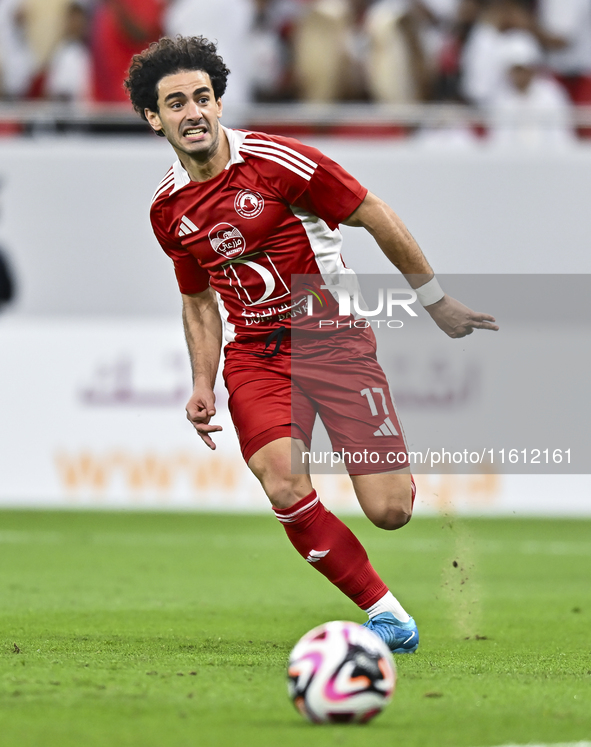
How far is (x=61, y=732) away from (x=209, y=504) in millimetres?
7478

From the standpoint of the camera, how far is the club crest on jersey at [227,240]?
532 cm

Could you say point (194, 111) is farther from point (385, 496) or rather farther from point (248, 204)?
point (385, 496)

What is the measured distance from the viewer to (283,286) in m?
5.43

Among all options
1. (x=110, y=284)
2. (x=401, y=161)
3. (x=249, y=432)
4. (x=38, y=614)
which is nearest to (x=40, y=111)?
(x=110, y=284)

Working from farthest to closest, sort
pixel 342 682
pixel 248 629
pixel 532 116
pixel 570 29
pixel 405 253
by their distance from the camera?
pixel 570 29, pixel 532 116, pixel 248 629, pixel 405 253, pixel 342 682

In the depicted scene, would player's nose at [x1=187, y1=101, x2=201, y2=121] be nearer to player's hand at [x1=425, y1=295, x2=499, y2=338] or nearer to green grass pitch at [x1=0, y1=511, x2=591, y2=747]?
player's hand at [x1=425, y1=295, x2=499, y2=338]

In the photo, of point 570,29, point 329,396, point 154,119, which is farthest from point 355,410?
point 570,29

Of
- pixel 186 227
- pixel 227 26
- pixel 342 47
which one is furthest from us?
pixel 227 26

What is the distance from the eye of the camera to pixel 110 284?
1303cm

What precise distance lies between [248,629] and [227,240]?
2.05 m

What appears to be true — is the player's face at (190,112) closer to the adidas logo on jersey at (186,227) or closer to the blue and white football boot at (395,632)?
the adidas logo on jersey at (186,227)

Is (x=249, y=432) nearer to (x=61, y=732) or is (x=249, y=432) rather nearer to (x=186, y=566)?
(x=61, y=732)

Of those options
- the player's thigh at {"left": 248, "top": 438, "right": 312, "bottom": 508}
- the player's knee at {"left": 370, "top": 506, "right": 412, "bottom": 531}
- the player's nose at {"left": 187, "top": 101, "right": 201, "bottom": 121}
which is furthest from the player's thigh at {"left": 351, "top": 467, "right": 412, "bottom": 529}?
the player's nose at {"left": 187, "top": 101, "right": 201, "bottom": 121}

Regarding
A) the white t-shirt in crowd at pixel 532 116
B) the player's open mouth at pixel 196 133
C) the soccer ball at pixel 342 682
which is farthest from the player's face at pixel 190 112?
the white t-shirt in crowd at pixel 532 116
